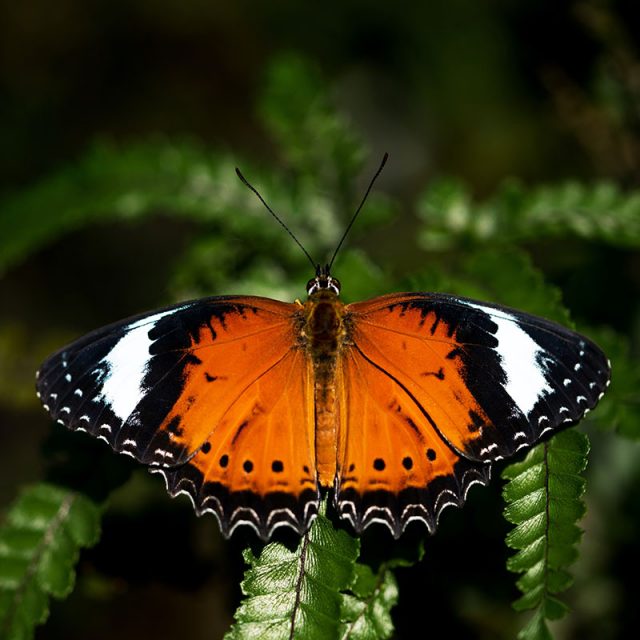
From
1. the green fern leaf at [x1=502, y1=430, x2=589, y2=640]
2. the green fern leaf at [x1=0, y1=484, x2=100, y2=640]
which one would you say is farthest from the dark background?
the green fern leaf at [x1=502, y1=430, x2=589, y2=640]

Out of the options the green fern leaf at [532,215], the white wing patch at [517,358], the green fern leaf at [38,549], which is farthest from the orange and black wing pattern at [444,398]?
the green fern leaf at [38,549]

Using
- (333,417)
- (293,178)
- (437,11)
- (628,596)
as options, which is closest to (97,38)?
(437,11)

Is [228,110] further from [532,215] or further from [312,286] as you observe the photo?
[312,286]

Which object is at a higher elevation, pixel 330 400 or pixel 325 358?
pixel 325 358

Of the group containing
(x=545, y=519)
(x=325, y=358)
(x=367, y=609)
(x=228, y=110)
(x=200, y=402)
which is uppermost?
(x=228, y=110)

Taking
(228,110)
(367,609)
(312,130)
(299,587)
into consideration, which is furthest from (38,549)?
(228,110)

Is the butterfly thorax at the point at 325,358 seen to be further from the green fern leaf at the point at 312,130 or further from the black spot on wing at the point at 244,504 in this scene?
the green fern leaf at the point at 312,130

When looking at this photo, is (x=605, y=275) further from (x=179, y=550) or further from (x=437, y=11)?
(x=437, y=11)

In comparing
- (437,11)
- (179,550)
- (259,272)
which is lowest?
(179,550)
